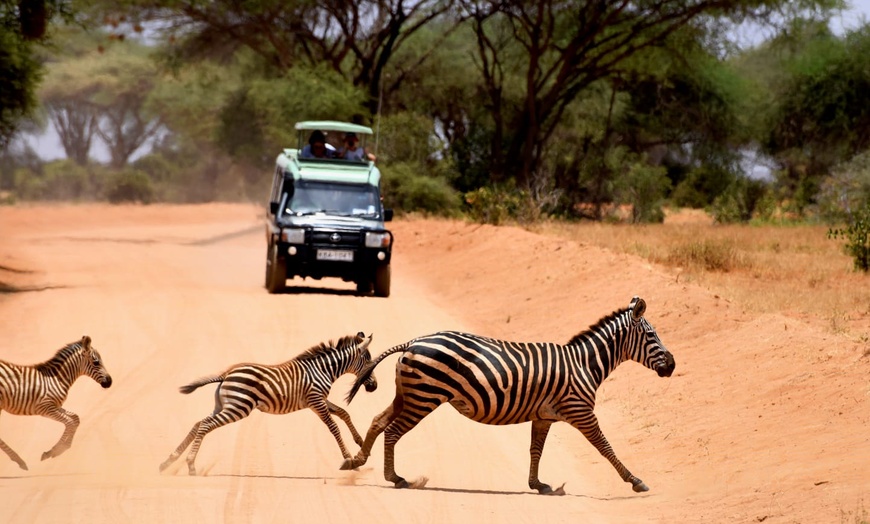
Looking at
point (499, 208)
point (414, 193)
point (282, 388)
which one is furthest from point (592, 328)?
point (414, 193)

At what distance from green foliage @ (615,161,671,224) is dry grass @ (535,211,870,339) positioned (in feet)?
15.8

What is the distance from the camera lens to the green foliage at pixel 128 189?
58188 millimetres

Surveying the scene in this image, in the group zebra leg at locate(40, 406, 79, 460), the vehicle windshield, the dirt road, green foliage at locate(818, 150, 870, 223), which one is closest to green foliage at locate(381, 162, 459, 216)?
green foliage at locate(818, 150, 870, 223)

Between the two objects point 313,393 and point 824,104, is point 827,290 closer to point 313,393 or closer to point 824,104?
point 313,393

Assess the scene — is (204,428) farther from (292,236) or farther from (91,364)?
(292,236)

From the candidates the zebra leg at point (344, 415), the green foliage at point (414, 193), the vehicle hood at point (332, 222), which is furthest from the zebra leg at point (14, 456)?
the green foliage at point (414, 193)

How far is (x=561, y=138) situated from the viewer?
45812mm

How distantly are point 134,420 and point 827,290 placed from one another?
425 inches

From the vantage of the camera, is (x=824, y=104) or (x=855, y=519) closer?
(x=855, y=519)

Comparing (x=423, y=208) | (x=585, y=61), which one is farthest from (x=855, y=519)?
(x=585, y=61)

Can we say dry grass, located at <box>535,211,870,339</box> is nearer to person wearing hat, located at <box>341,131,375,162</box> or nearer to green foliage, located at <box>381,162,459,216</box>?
person wearing hat, located at <box>341,131,375,162</box>

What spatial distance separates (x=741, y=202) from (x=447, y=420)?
2721 cm

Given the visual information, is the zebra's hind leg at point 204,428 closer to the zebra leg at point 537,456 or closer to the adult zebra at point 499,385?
the adult zebra at point 499,385

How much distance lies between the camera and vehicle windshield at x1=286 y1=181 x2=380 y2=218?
21.1 meters
